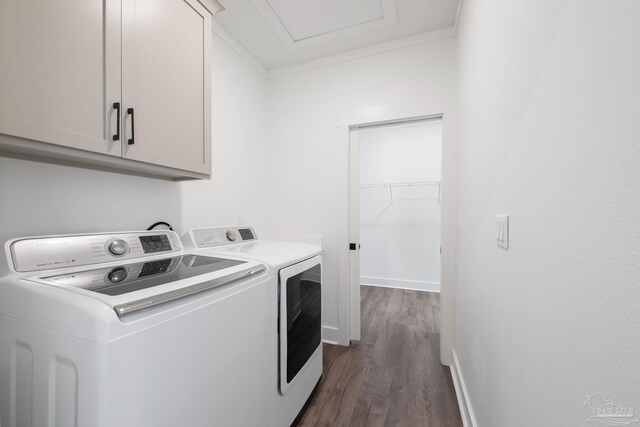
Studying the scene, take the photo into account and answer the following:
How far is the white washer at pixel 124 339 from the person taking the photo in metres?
0.61

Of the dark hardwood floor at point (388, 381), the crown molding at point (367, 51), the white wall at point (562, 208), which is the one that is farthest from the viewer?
the crown molding at point (367, 51)

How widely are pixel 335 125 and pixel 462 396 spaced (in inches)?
86.8

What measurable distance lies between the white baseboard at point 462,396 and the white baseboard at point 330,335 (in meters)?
0.96

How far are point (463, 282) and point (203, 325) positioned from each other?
1556mm

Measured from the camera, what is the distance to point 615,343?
37 cm

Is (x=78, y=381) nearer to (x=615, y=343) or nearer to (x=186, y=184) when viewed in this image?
(x=615, y=343)

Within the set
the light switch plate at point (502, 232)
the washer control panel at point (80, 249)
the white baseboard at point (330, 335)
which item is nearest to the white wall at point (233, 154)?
the washer control panel at point (80, 249)

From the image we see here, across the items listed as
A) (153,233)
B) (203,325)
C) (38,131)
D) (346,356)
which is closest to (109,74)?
(38,131)

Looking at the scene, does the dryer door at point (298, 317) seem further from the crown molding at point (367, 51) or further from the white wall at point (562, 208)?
the crown molding at point (367, 51)

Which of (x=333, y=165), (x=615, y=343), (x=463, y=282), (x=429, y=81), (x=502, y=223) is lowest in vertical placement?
(x=463, y=282)

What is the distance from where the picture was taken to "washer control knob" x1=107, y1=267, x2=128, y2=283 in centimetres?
88

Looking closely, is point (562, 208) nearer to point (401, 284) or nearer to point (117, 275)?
point (117, 275)

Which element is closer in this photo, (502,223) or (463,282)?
(502,223)

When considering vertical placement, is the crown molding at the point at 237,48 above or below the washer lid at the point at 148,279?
above
